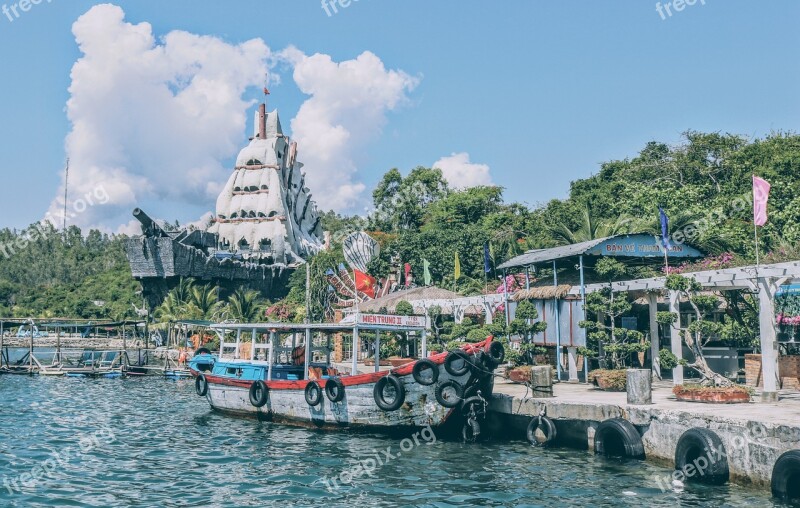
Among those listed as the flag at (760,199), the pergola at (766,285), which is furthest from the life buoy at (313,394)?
the flag at (760,199)

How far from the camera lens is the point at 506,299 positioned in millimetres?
27000

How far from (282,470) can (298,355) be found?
27.7ft

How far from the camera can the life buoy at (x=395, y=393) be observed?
19000 millimetres

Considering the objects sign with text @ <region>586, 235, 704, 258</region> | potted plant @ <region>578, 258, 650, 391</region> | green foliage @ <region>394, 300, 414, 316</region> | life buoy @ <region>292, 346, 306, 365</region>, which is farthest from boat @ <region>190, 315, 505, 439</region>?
green foliage @ <region>394, 300, 414, 316</region>

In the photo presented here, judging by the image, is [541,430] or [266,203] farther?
[266,203]

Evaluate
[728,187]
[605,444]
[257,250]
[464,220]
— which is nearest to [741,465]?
[605,444]

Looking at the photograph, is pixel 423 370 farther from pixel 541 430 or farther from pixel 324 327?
pixel 324 327

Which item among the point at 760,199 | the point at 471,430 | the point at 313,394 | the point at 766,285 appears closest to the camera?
A: the point at 766,285

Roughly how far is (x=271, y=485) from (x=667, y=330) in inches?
786

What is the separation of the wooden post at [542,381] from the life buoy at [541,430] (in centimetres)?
89

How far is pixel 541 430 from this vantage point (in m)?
18.0

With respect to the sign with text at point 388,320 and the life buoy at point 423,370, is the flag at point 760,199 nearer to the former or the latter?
the life buoy at point 423,370

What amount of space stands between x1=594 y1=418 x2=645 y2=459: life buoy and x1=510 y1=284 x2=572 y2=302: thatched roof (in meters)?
7.84

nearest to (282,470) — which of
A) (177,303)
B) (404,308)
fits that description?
(404,308)
